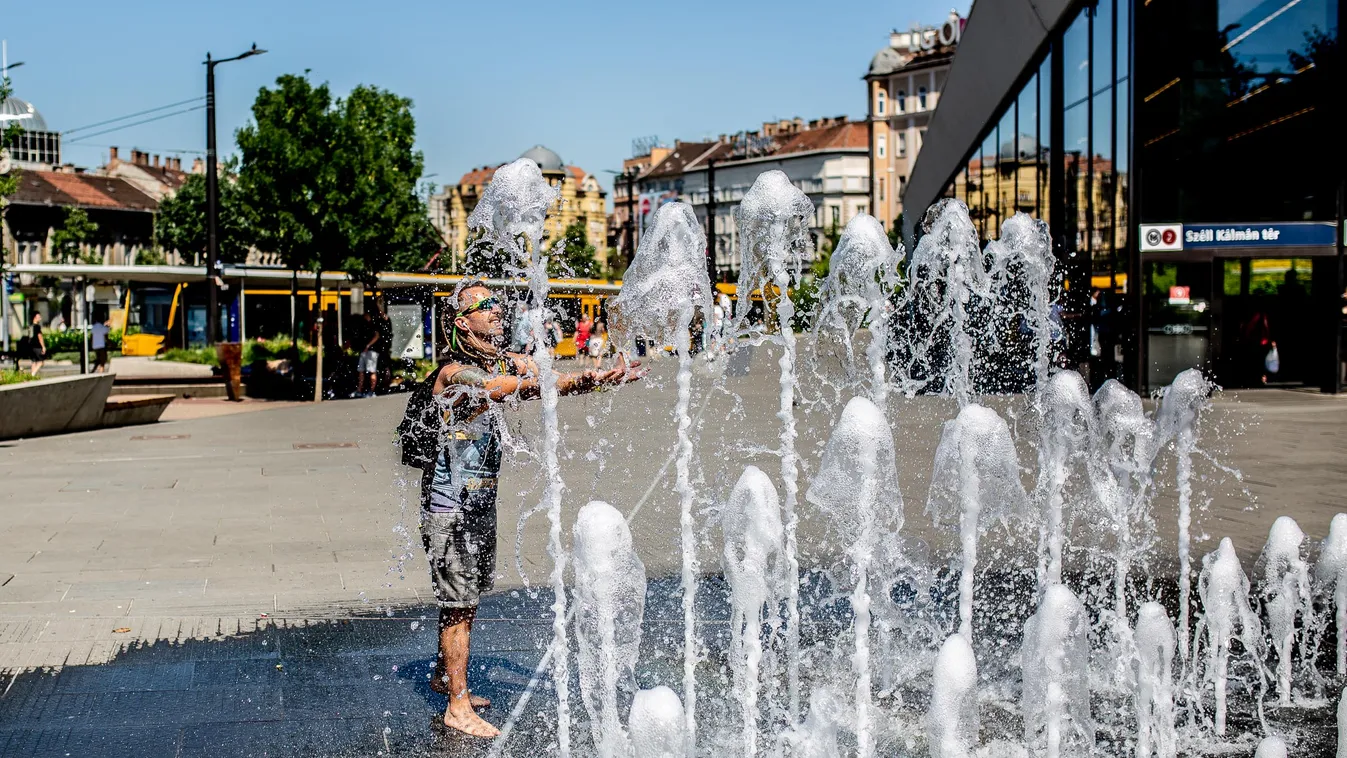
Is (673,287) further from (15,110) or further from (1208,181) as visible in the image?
(1208,181)

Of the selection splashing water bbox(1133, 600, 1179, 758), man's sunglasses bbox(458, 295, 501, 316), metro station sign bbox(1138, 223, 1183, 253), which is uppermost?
metro station sign bbox(1138, 223, 1183, 253)

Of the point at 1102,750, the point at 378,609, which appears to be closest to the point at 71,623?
the point at 378,609

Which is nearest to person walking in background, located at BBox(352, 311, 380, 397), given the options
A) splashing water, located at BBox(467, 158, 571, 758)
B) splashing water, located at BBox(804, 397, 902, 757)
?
splashing water, located at BBox(467, 158, 571, 758)

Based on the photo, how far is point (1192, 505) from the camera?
954 cm

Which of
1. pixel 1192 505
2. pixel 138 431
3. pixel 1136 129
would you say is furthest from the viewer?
pixel 1136 129

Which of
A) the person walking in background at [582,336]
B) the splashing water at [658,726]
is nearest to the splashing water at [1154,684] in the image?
the splashing water at [658,726]

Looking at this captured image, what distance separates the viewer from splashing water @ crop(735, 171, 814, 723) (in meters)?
5.48

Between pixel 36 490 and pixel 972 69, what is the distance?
2034 cm

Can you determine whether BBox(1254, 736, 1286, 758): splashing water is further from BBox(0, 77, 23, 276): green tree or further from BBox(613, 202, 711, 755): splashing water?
BBox(0, 77, 23, 276): green tree

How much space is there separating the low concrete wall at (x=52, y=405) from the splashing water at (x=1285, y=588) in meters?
14.0

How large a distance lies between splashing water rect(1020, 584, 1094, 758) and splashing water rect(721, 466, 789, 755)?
3.21 feet

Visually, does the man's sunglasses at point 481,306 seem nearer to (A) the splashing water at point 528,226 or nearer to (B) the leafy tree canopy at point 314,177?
(A) the splashing water at point 528,226

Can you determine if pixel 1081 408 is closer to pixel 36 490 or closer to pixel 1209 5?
pixel 36 490

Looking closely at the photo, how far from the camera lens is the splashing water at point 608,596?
4316mm
